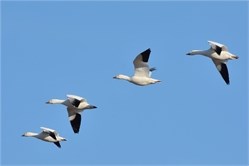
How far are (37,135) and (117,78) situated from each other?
10.5 feet

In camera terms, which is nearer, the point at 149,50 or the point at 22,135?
the point at 149,50

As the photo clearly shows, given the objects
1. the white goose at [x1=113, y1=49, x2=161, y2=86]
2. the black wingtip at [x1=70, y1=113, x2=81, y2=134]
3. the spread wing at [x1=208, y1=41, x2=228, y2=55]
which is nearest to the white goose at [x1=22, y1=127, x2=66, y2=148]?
the black wingtip at [x1=70, y1=113, x2=81, y2=134]

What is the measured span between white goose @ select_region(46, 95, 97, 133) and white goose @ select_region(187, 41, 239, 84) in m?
3.82

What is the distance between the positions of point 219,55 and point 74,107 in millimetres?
4639

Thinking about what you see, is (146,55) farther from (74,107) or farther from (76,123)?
(76,123)

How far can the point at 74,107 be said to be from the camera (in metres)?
42.0

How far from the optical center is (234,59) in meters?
41.3

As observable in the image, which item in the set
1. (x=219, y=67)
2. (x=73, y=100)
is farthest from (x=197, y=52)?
(x=73, y=100)

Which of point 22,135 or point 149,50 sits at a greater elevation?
point 149,50

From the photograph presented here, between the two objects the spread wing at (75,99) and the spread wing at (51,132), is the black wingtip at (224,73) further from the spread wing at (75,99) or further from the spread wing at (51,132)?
the spread wing at (51,132)

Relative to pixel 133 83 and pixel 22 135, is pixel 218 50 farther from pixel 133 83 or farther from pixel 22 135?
pixel 22 135

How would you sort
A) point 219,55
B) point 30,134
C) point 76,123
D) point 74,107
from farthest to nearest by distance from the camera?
1. point 30,134
2. point 76,123
3. point 74,107
4. point 219,55

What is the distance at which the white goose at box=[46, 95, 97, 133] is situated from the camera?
1610 inches

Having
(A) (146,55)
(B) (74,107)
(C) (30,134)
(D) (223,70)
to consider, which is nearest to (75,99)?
(B) (74,107)
